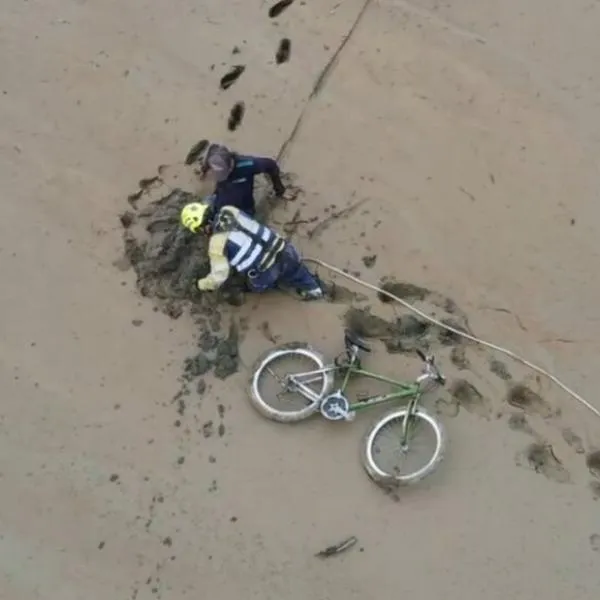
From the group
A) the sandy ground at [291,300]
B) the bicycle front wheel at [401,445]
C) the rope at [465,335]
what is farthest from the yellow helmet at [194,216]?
the bicycle front wheel at [401,445]

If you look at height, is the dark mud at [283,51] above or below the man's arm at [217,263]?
above

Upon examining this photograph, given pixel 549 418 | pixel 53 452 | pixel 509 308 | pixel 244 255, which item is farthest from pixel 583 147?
pixel 53 452

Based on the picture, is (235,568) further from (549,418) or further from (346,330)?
(549,418)

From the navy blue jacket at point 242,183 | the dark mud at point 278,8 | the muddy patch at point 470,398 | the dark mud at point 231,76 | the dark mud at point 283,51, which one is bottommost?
the muddy patch at point 470,398

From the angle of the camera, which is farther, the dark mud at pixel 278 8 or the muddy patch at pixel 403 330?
the dark mud at pixel 278 8

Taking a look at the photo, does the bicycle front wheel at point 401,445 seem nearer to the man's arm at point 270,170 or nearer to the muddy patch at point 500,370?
the muddy patch at point 500,370

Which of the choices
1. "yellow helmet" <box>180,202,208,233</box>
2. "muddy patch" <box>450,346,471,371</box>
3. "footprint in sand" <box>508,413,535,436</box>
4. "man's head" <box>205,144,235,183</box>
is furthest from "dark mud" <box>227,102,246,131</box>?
"footprint in sand" <box>508,413,535,436</box>

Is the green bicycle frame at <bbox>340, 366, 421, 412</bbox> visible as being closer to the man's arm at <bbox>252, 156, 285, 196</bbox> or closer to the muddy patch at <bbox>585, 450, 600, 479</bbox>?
the muddy patch at <bbox>585, 450, 600, 479</bbox>

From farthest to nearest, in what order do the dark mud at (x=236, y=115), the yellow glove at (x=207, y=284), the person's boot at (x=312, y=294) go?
the dark mud at (x=236, y=115) → the person's boot at (x=312, y=294) → the yellow glove at (x=207, y=284)

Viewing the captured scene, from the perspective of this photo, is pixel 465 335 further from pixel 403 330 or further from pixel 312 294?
pixel 312 294
